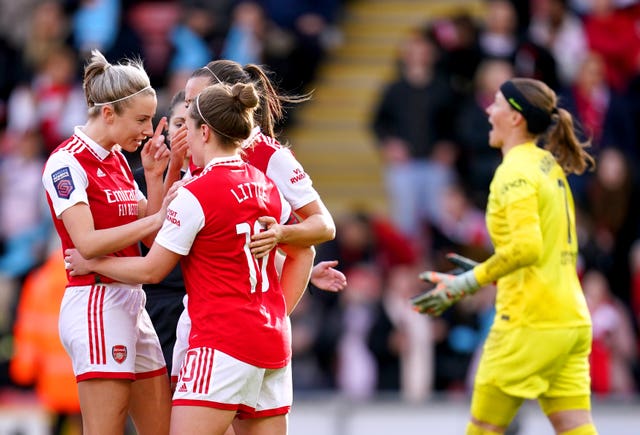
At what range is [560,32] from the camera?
12.5m

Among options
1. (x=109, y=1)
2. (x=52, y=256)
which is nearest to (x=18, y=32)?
(x=109, y=1)

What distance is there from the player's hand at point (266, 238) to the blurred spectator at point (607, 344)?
5.90 meters

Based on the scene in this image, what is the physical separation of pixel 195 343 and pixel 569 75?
25.7ft

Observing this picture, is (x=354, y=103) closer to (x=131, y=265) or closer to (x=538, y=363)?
(x=538, y=363)

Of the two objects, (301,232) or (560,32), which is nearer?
(301,232)

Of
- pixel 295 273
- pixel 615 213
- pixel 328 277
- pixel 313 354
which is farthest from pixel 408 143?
pixel 295 273

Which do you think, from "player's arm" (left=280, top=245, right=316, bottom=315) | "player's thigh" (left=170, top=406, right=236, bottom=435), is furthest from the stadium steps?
"player's thigh" (left=170, top=406, right=236, bottom=435)

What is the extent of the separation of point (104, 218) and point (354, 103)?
29.4ft

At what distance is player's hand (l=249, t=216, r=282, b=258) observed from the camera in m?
5.25

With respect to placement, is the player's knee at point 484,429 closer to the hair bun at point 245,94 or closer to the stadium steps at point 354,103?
the hair bun at point 245,94

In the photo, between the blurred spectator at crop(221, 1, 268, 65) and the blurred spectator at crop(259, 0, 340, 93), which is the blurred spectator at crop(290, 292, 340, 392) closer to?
the blurred spectator at crop(221, 1, 268, 65)

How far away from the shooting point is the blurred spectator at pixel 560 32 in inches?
488

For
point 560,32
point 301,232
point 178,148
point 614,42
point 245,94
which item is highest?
point 560,32

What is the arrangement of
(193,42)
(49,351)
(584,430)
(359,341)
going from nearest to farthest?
(584,430) → (49,351) → (359,341) → (193,42)
